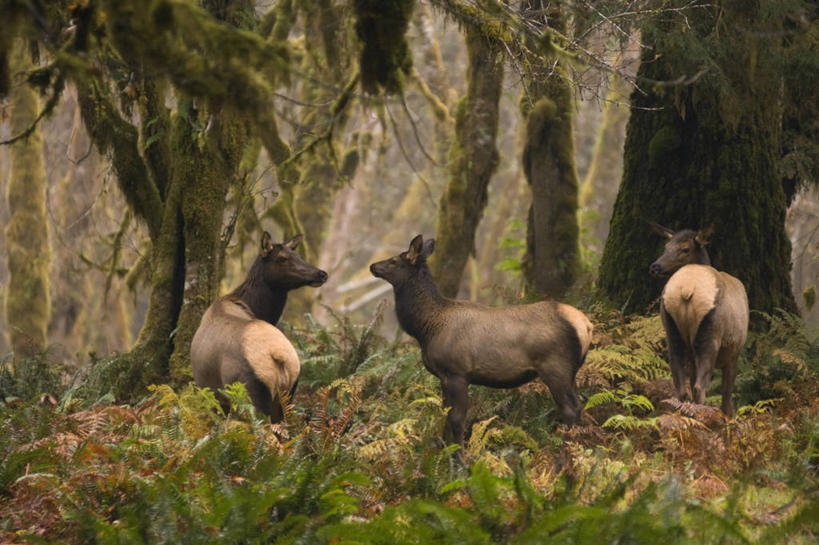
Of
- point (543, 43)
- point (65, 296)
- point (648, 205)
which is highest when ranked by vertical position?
point (543, 43)

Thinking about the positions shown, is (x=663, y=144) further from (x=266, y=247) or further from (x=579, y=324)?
(x=266, y=247)

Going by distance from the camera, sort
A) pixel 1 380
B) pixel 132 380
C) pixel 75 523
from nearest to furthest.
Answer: pixel 75 523 < pixel 132 380 < pixel 1 380

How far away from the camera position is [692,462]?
6.97 metres

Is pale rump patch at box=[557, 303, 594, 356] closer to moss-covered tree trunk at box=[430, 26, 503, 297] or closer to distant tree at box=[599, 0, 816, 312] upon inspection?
distant tree at box=[599, 0, 816, 312]

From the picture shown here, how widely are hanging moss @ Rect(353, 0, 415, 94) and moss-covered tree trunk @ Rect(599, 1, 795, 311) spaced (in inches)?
198

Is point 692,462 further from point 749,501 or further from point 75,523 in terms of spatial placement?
point 75,523

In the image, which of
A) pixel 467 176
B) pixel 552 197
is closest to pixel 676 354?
pixel 552 197

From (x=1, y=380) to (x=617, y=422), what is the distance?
26.5 feet

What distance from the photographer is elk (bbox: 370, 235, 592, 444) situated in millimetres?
8344

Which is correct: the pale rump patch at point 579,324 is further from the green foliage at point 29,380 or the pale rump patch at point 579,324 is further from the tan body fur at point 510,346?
the green foliage at point 29,380

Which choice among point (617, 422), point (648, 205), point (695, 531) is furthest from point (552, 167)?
point (695, 531)

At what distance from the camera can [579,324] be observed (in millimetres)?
8352

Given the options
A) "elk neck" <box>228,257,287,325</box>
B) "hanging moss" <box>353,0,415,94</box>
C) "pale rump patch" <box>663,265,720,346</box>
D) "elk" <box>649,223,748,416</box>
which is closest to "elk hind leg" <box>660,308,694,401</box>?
"elk" <box>649,223,748,416</box>

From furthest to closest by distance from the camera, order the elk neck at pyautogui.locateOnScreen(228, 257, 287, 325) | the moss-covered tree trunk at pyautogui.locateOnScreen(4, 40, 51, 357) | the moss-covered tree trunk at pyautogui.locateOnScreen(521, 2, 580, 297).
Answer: the moss-covered tree trunk at pyautogui.locateOnScreen(4, 40, 51, 357)
the moss-covered tree trunk at pyautogui.locateOnScreen(521, 2, 580, 297)
the elk neck at pyautogui.locateOnScreen(228, 257, 287, 325)
